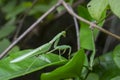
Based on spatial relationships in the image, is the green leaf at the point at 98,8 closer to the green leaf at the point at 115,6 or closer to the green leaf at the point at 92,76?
the green leaf at the point at 115,6

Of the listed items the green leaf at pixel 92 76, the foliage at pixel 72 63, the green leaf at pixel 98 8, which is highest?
the green leaf at pixel 98 8

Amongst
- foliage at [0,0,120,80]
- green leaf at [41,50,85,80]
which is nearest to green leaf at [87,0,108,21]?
foliage at [0,0,120,80]

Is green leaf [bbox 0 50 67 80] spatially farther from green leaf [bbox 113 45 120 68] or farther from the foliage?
green leaf [bbox 113 45 120 68]

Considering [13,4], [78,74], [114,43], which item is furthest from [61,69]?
[13,4]

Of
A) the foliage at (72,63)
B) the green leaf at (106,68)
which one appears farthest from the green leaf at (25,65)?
the green leaf at (106,68)

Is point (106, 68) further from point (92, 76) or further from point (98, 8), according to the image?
point (98, 8)

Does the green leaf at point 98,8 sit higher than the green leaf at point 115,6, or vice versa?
the green leaf at point 98,8

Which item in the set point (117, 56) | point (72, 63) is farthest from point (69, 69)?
point (117, 56)
